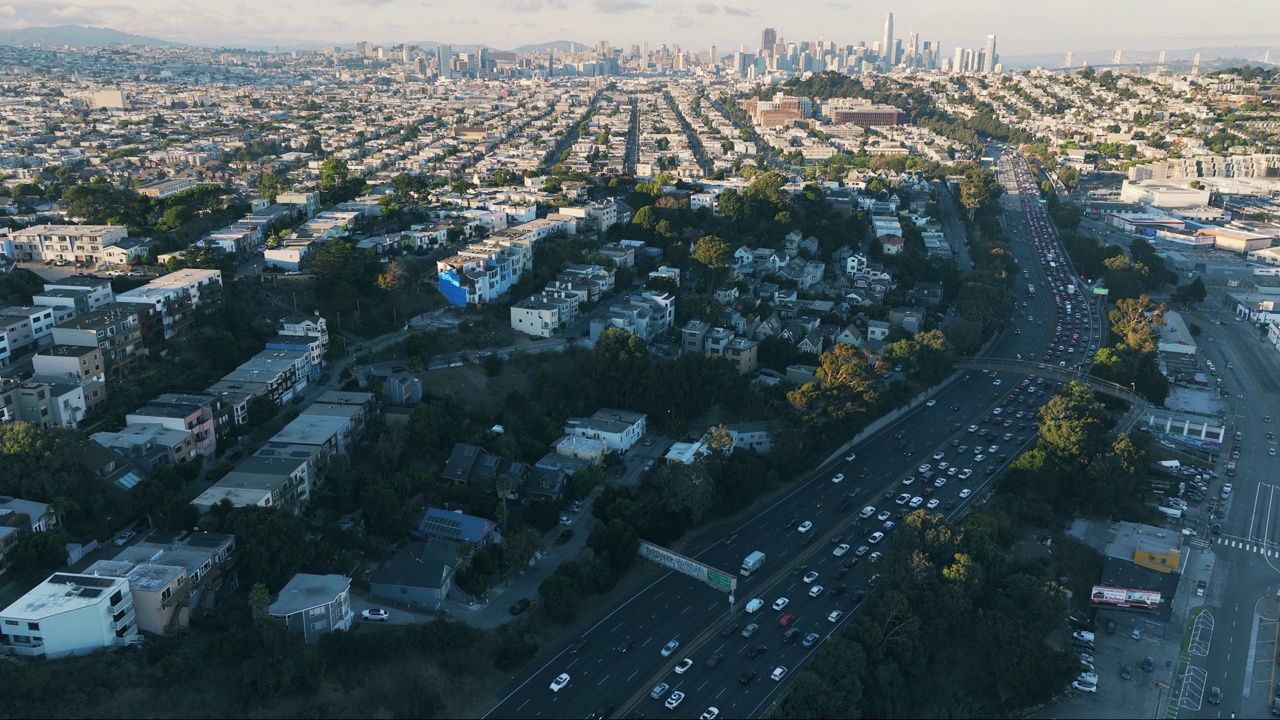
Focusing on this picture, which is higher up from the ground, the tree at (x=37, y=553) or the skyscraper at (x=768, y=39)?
the skyscraper at (x=768, y=39)

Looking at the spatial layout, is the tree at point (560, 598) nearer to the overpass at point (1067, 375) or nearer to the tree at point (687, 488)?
the tree at point (687, 488)

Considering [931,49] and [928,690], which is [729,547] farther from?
[931,49]

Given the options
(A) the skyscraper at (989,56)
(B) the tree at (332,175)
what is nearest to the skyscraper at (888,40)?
(A) the skyscraper at (989,56)

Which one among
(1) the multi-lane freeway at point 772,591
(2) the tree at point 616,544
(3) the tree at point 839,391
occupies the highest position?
(3) the tree at point 839,391

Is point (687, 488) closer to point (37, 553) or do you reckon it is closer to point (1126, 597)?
point (1126, 597)

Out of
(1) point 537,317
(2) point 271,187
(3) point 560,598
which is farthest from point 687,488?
(2) point 271,187

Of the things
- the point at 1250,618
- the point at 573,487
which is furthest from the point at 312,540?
the point at 1250,618

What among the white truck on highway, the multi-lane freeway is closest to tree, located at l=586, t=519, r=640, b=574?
the multi-lane freeway
